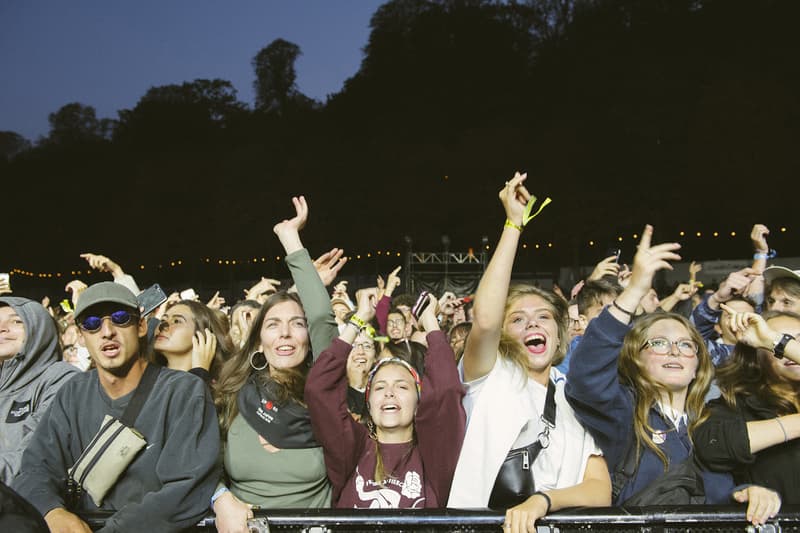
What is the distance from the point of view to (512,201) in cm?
314

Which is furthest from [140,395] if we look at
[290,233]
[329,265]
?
[329,265]

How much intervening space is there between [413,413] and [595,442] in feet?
2.78

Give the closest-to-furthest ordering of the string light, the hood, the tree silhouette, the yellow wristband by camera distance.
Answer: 1. the yellow wristband
2. the hood
3. the string light
4. the tree silhouette

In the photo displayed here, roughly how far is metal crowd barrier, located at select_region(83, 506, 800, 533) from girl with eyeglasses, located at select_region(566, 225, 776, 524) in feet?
0.30

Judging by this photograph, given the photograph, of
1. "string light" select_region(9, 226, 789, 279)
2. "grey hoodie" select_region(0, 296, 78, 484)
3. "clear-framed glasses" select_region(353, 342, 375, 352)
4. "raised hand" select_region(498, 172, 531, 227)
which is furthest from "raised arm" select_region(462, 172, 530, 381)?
"string light" select_region(9, 226, 789, 279)

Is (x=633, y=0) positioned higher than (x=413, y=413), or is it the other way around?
(x=633, y=0)

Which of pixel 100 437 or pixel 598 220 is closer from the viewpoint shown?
pixel 100 437

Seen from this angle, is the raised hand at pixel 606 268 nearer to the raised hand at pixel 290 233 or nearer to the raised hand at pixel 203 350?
the raised hand at pixel 290 233

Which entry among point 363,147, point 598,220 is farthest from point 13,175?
point 598,220

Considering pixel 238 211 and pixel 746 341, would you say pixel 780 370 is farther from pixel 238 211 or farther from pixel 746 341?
pixel 238 211

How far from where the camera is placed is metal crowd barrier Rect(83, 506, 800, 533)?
2.62 metres

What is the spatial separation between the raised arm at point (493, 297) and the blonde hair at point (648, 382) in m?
0.78

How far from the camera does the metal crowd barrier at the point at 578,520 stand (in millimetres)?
2625

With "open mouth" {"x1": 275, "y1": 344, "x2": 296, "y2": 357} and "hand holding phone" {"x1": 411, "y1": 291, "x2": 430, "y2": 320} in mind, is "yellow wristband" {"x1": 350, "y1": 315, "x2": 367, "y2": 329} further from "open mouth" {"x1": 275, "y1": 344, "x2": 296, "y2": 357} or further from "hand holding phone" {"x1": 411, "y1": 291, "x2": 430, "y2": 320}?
"open mouth" {"x1": 275, "y1": 344, "x2": 296, "y2": 357}
